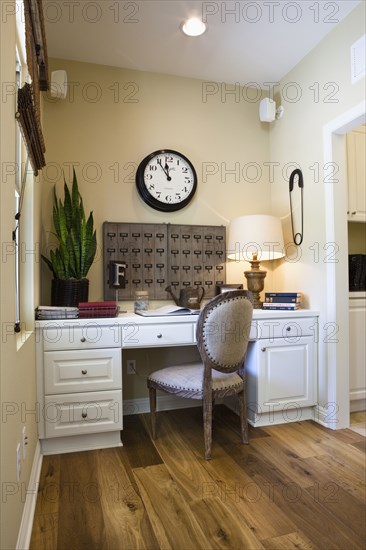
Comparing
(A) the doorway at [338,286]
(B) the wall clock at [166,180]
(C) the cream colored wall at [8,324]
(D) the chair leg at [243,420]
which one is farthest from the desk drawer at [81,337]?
(A) the doorway at [338,286]

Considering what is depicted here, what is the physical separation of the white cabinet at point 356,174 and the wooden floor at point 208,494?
156 cm

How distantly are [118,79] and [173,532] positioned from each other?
2.88 m

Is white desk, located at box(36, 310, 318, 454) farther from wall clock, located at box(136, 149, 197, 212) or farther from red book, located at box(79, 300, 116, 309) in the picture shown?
wall clock, located at box(136, 149, 197, 212)

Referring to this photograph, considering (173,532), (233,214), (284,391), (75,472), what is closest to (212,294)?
(233,214)

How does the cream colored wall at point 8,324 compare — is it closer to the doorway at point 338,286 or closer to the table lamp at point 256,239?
the table lamp at point 256,239

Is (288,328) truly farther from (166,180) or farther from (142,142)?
(142,142)

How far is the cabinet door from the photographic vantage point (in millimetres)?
2455

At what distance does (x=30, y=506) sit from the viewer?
1.54 m

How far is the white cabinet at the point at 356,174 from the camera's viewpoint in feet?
9.02

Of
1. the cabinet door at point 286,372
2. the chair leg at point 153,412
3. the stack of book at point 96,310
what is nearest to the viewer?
the stack of book at point 96,310

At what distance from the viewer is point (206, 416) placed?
2055 mm

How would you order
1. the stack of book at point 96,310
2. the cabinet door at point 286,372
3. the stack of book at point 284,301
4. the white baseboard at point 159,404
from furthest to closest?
the white baseboard at point 159,404 → the stack of book at point 284,301 → the cabinet door at point 286,372 → the stack of book at point 96,310

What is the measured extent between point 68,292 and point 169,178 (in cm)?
118

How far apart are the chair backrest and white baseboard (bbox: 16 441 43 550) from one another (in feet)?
3.30
